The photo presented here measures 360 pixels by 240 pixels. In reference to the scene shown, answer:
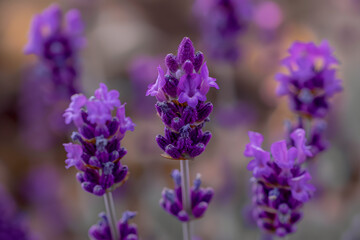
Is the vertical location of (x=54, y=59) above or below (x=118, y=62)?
below

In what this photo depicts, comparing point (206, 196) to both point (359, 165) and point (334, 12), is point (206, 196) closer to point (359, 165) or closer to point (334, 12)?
point (359, 165)

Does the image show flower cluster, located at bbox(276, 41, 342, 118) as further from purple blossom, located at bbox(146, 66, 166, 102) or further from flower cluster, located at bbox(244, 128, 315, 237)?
purple blossom, located at bbox(146, 66, 166, 102)

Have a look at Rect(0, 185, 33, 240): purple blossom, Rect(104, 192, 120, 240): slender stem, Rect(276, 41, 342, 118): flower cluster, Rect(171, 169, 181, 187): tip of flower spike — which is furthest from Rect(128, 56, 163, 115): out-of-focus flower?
Rect(104, 192, 120, 240): slender stem

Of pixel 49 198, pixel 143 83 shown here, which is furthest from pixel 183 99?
pixel 49 198

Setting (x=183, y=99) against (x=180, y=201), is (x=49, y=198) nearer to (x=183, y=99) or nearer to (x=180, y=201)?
(x=180, y=201)

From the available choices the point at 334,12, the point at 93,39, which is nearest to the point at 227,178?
the point at 93,39

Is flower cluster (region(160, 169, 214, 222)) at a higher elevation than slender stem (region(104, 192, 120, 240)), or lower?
higher
